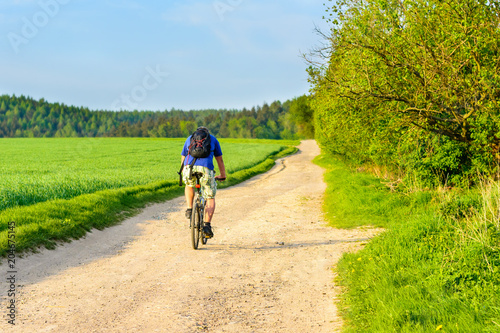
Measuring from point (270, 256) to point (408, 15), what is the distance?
6794 mm

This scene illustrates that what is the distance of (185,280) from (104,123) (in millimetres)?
158990

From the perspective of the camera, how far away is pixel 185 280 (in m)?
6.78

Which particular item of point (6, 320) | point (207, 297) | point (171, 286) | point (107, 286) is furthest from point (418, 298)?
point (6, 320)

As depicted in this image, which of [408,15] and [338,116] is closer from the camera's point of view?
[408,15]

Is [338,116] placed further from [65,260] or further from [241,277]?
[65,260]

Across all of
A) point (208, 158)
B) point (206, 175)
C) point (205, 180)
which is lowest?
point (205, 180)

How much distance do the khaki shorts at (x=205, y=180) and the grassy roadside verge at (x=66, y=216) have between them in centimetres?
319

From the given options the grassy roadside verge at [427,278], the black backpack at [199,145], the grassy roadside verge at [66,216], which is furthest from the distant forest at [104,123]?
the grassy roadside verge at [427,278]

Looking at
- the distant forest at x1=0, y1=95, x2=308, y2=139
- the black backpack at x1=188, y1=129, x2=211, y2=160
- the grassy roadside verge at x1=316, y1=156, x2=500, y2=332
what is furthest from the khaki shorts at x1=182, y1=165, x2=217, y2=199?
the distant forest at x1=0, y1=95, x2=308, y2=139

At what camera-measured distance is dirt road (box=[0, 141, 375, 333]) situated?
5207mm

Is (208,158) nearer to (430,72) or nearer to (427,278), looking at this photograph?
(427,278)

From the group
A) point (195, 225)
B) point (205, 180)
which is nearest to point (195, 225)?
point (195, 225)

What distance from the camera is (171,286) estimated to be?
649 centimetres

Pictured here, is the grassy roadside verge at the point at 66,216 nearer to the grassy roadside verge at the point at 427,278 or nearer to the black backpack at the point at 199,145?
the black backpack at the point at 199,145
